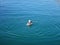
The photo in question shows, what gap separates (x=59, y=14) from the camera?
412cm

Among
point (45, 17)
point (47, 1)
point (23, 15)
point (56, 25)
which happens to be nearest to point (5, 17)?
point (23, 15)

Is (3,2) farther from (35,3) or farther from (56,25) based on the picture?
(56,25)

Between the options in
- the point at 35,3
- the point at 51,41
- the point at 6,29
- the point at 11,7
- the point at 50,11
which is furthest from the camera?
the point at 35,3

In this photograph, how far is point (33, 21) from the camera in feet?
12.2

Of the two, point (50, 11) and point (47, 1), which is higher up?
point (47, 1)

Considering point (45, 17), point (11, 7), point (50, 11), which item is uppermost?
point (11, 7)

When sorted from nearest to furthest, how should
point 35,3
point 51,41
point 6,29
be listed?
1. point 51,41
2. point 6,29
3. point 35,3

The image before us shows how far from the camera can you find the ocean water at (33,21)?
306cm

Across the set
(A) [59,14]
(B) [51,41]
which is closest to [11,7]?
(A) [59,14]

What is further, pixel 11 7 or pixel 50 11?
pixel 11 7

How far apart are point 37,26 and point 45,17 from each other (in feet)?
1.78

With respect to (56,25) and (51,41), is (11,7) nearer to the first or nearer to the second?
(56,25)

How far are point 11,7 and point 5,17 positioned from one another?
2.60 feet

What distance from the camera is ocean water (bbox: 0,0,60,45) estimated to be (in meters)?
3.06
